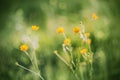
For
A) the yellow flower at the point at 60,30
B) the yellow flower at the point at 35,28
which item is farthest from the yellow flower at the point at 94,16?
the yellow flower at the point at 35,28

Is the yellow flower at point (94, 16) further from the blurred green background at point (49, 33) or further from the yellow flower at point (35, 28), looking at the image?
the yellow flower at point (35, 28)


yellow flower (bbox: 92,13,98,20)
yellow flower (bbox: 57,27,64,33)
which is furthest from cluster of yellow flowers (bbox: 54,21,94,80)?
yellow flower (bbox: 92,13,98,20)

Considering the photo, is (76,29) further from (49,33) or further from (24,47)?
(24,47)

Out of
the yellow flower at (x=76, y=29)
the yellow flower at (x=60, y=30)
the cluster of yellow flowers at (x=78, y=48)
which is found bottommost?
the cluster of yellow flowers at (x=78, y=48)

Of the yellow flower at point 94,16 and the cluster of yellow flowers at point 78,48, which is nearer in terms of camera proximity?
the cluster of yellow flowers at point 78,48

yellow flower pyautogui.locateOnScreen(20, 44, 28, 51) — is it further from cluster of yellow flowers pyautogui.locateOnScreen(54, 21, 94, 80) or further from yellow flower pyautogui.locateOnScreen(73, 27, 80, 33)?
yellow flower pyautogui.locateOnScreen(73, 27, 80, 33)

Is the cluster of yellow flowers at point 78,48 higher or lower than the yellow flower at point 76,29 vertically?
lower

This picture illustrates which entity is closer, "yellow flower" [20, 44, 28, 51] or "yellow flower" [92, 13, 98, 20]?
"yellow flower" [20, 44, 28, 51]

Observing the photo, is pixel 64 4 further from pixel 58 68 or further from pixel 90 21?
pixel 58 68

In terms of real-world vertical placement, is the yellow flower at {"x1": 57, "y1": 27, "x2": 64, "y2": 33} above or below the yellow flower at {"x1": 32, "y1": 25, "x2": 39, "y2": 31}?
below
